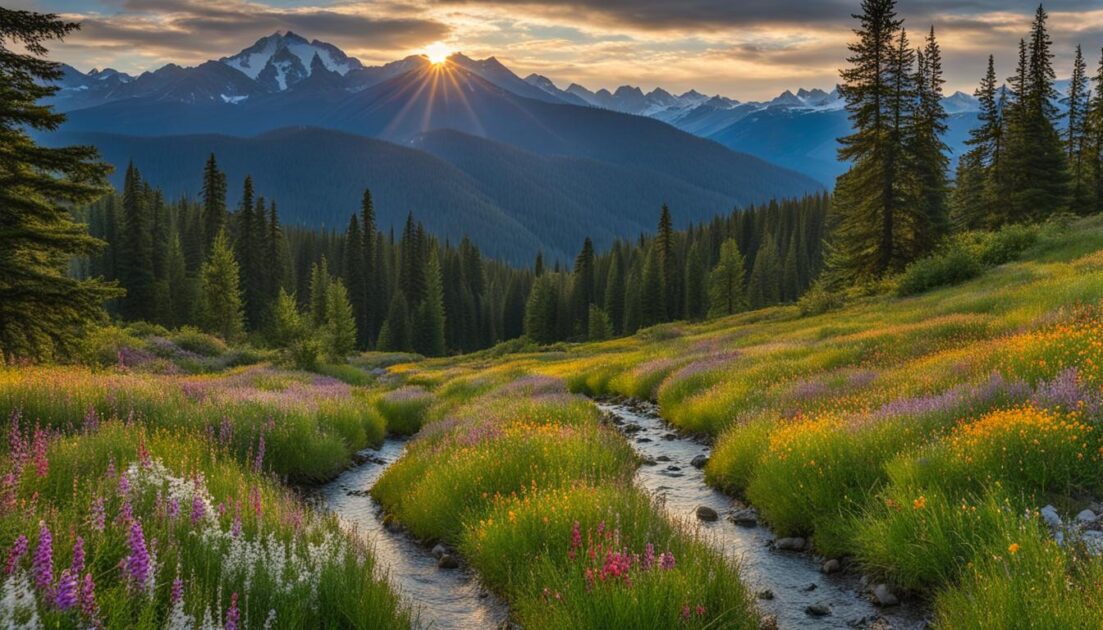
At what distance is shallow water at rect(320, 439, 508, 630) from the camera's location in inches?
310

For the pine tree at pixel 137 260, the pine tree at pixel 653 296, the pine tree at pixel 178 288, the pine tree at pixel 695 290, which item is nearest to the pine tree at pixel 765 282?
the pine tree at pixel 695 290

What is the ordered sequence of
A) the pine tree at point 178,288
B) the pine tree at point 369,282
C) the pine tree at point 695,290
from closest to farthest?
the pine tree at point 178,288
the pine tree at point 369,282
the pine tree at point 695,290

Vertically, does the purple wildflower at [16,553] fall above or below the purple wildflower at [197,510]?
above

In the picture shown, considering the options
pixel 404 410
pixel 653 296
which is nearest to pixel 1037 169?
pixel 404 410

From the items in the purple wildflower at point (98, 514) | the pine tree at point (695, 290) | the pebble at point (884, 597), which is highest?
the purple wildflower at point (98, 514)

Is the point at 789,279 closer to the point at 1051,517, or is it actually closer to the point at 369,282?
the point at 369,282

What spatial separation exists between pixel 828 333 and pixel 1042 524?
21819 millimetres

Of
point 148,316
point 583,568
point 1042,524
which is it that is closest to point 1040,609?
point 1042,524

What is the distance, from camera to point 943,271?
35.9 m

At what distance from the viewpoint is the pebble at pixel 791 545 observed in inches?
369

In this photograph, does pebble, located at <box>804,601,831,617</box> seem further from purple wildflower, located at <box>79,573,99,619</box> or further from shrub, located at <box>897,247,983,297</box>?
shrub, located at <box>897,247,983,297</box>

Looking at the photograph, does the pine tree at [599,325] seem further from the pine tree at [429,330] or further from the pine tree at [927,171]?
the pine tree at [927,171]

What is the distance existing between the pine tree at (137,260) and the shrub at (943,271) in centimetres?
7759

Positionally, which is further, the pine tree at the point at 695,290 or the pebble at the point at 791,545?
the pine tree at the point at 695,290
